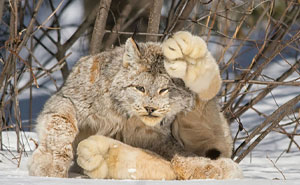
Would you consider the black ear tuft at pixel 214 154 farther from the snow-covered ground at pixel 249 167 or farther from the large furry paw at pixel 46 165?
the large furry paw at pixel 46 165

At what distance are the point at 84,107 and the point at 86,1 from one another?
12.6 ft

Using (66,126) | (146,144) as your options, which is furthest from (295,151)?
(66,126)

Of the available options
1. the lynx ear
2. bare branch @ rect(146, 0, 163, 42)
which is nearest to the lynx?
the lynx ear

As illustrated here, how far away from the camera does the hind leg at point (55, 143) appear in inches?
95.2

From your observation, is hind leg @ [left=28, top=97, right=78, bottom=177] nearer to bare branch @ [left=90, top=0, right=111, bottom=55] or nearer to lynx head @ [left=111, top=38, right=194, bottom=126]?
lynx head @ [left=111, top=38, right=194, bottom=126]

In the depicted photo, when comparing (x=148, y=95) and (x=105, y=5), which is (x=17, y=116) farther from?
(x=148, y=95)

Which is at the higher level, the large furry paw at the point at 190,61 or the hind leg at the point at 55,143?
the large furry paw at the point at 190,61

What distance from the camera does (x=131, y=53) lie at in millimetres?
2703

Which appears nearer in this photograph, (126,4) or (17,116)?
(17,116)

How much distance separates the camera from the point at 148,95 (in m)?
2.57

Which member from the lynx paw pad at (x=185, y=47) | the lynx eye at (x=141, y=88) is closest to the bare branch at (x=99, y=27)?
the lynx eye at (x=141, y=88)

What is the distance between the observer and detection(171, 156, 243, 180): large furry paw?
2.46 meters

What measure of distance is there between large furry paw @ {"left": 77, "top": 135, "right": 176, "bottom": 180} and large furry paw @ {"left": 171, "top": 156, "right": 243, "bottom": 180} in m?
0.05

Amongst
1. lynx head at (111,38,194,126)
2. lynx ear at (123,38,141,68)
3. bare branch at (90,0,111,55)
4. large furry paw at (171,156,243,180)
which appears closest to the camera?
large furry paw at (171,156,243,180)
